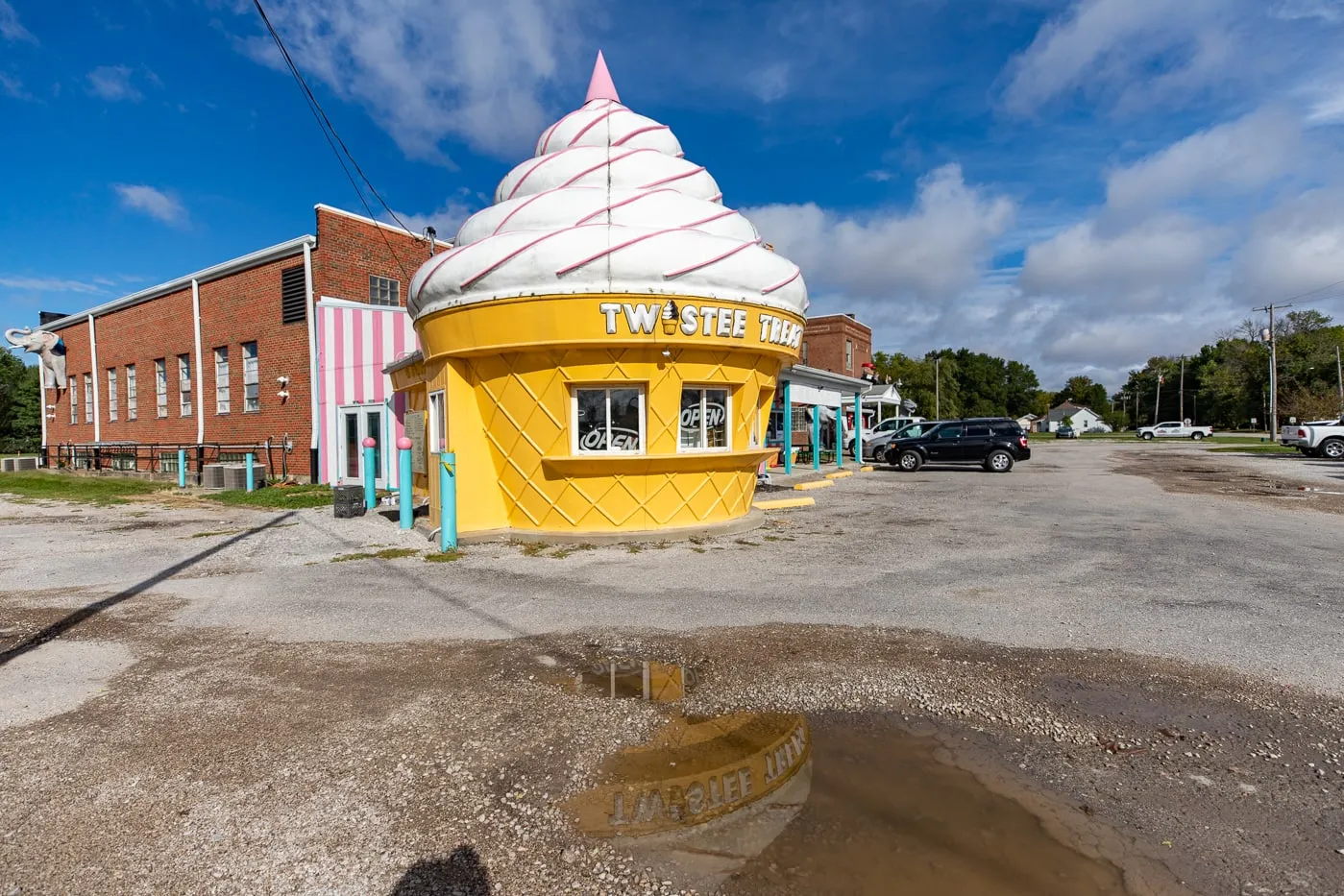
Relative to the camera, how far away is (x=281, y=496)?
1634cm

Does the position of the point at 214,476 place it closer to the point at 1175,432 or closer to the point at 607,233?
the point at 607,233

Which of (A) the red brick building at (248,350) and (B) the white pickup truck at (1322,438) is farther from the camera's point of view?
(B) the white pickup truck at (1322,438)

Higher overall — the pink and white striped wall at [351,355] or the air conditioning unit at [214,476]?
the pink and white striped wall at [351,355]

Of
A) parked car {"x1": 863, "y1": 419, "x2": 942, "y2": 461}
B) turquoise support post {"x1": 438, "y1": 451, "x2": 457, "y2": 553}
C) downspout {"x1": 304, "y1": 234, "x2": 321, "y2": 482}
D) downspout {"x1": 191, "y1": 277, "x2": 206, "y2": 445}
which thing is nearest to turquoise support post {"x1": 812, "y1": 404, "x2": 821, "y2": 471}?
parked car {"x1": 863, "y1": 419, "x2": 942, "y2": 461}

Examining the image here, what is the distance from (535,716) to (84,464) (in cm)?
3444

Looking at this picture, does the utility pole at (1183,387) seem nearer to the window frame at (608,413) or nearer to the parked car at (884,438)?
the parked car at (884,438)

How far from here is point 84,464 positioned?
2855cm

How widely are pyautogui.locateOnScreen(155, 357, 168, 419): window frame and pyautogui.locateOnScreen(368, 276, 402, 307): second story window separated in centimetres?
1039

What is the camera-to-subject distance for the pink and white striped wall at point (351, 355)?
17.7 meters

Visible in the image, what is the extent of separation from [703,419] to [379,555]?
195 inches

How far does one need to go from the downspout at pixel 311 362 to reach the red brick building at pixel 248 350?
0.04 metres

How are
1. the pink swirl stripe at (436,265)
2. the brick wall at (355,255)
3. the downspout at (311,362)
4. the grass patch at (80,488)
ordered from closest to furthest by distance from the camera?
1. the pink swirl stripe at (436,265)
2. the grass patch at (80,488)
3. the downspout at (311,362)
4. the brick wall at (355,255)

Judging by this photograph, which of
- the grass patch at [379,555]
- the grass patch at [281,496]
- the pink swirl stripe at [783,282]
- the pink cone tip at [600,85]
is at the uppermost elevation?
the pink cone tip at [600,85]

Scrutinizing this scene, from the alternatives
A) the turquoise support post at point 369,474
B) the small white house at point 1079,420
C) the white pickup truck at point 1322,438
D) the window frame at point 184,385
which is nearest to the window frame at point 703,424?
the turquoise support post at point 369,474
